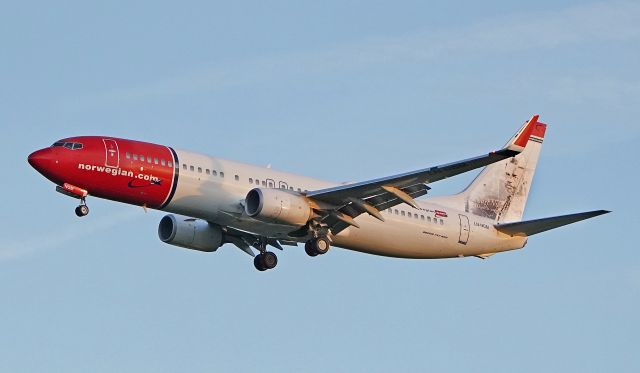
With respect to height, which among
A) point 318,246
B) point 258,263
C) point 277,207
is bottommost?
point 258,263

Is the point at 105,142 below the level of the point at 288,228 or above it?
above

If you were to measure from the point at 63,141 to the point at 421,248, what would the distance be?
16.7 m

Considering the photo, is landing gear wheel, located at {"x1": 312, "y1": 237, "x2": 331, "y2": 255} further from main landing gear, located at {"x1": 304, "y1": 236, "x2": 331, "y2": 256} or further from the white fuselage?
the white fuselage

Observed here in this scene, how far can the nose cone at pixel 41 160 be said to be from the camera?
5834 cm

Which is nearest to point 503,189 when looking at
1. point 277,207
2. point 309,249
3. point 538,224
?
point 538,224

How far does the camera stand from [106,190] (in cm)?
5862

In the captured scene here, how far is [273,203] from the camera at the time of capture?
58562mm

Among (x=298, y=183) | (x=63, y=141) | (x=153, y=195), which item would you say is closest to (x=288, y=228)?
(x=298, y=183)

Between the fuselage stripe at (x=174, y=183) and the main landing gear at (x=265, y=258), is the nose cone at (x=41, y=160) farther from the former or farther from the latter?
the main landing gear at (x=265, y=258)

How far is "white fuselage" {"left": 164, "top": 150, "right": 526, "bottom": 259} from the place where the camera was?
59581 millimetres

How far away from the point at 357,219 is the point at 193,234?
24.1ft

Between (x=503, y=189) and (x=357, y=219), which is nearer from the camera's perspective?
(x=357, y=219)

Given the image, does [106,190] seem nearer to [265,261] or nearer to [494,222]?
[265,261]

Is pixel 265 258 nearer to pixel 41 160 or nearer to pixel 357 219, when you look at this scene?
pixel 357 219
